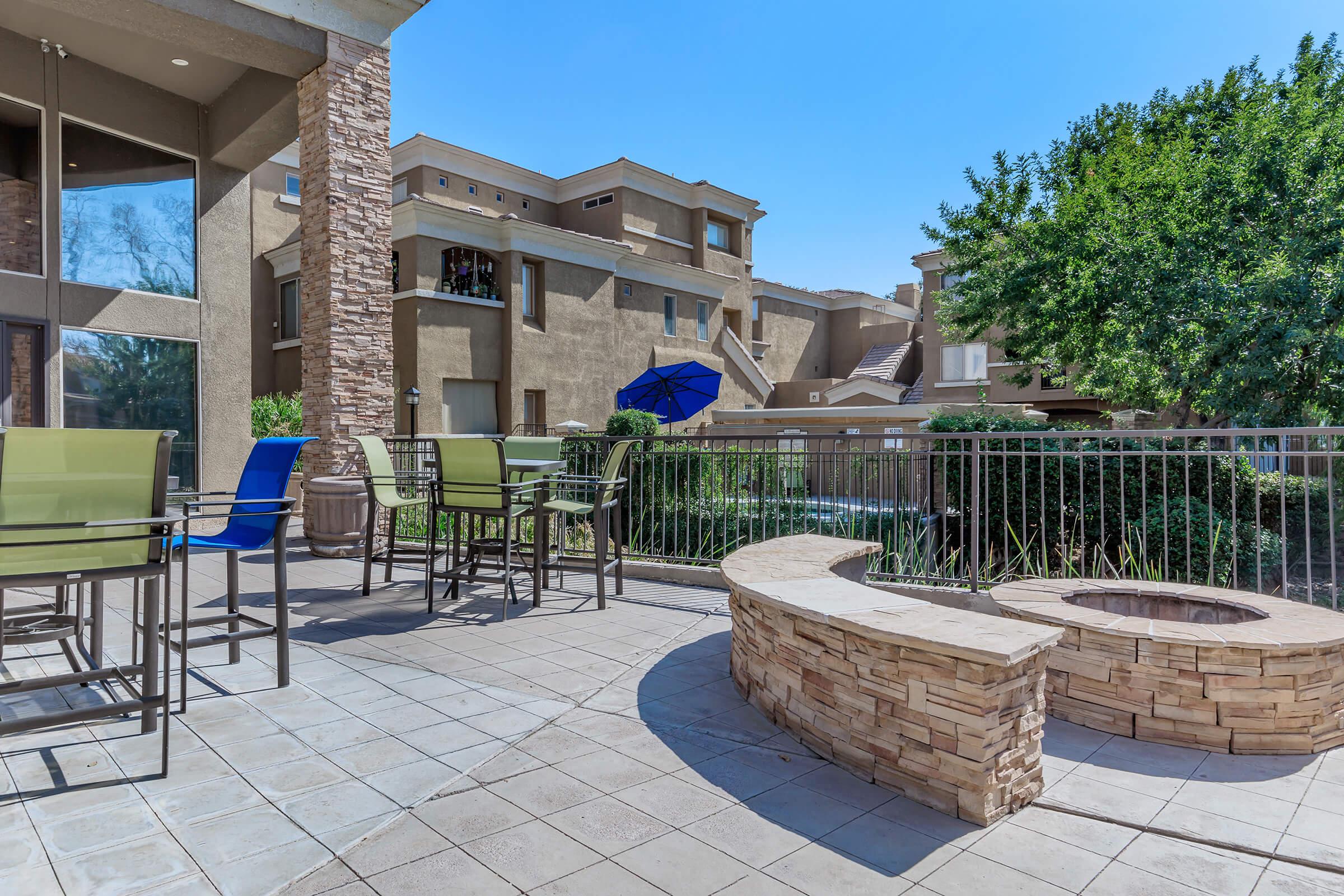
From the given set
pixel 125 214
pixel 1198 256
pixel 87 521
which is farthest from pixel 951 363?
pixel 87 521

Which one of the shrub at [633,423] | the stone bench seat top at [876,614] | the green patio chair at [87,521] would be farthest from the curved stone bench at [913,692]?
the shrub at [633,423]

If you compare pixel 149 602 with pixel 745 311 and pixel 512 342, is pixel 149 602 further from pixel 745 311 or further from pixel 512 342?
pixel 745 311

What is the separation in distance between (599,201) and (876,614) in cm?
2438

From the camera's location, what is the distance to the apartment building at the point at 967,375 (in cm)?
2259

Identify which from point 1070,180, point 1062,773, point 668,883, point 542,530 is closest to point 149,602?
point 668,883

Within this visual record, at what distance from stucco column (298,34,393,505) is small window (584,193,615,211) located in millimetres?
16057

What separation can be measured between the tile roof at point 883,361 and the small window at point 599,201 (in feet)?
38.4

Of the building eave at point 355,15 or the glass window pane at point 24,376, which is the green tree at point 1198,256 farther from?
the glass window pane at point 24,376

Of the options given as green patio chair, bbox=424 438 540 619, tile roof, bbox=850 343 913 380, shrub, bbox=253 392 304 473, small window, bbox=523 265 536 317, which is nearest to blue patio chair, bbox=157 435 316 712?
green patio chair, bbox=424 438 540 619

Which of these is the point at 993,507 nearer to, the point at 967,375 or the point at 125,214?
the point at 125,214

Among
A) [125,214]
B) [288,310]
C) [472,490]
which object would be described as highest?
[288,310]

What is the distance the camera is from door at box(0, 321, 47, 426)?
912cm

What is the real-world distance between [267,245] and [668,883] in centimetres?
2170

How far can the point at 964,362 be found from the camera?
82.7 ft
